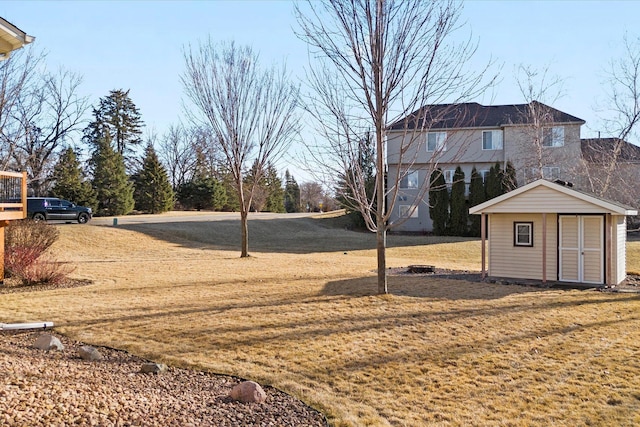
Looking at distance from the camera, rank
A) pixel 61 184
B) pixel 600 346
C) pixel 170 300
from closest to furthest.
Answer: pixel 600 346
pixel 170 300
pixel 61 184

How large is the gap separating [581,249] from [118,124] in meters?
50.4

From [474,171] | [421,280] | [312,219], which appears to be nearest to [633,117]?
[474,171]

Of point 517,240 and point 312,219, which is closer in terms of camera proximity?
point 517,240

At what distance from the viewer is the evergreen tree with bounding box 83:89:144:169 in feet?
173

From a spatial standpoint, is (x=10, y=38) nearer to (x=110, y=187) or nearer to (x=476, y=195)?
(x=476, y=195)

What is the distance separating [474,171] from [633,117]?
11197 millimetres

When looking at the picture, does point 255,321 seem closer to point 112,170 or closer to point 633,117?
point 633,117

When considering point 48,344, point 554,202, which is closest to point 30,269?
point 48,344

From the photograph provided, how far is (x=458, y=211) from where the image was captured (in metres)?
→ 34.2

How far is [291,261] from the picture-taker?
20.1 meters

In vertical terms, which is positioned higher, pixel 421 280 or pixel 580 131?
pixel 580 131

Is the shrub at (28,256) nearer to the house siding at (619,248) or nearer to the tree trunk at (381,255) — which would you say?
the tree trunk at (381,255)

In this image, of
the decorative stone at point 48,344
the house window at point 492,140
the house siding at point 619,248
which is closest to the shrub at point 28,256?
the decorative stone at point 48,344

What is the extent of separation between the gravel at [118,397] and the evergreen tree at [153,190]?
39158 millimetres
